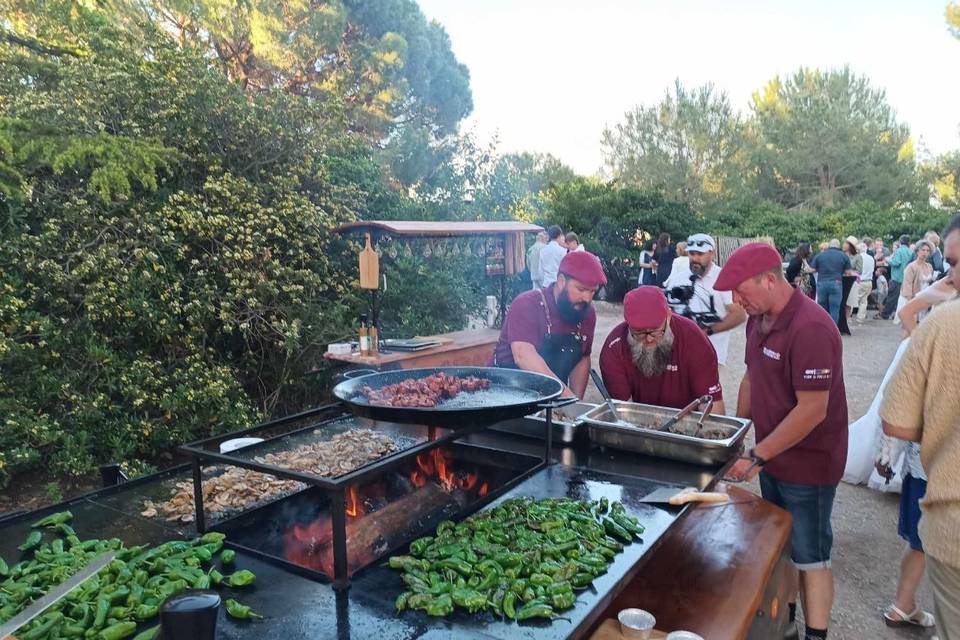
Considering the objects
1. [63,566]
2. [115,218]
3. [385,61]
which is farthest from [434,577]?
[385,61]

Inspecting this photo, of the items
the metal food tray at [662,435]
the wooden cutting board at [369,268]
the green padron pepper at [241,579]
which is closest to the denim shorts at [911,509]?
the metal food tray at [662,435]

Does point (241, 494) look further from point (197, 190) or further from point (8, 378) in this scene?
point (197, 190)

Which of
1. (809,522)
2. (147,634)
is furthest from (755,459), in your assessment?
(147,634)

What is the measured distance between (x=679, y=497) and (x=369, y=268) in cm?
490

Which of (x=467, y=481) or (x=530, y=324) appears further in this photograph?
(x=530, y=324)

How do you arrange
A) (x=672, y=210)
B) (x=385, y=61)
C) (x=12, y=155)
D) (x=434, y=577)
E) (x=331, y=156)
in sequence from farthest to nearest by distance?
(x=672, y=210)
(x=385, y=61)
(x=331, y=156)
(x=12, y=155)
(x=434, y=577)

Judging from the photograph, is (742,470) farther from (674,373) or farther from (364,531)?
(364,531)

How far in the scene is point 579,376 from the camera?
173 inches

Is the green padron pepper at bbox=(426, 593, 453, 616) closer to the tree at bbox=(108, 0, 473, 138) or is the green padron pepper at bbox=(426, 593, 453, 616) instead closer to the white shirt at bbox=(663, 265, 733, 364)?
the white shirt at bbox=(663, 265, 733, 364)

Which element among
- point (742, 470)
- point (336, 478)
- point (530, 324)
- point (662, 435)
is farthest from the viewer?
point (530, 324)

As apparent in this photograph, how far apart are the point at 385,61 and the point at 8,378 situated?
12.7 meters

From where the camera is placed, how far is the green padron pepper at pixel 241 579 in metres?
1.85

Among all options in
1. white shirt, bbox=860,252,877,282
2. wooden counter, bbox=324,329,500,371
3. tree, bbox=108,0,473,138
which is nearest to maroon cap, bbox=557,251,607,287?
wooden counter, bbox=324,329,500,371

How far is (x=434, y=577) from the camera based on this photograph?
1842 millimetres
